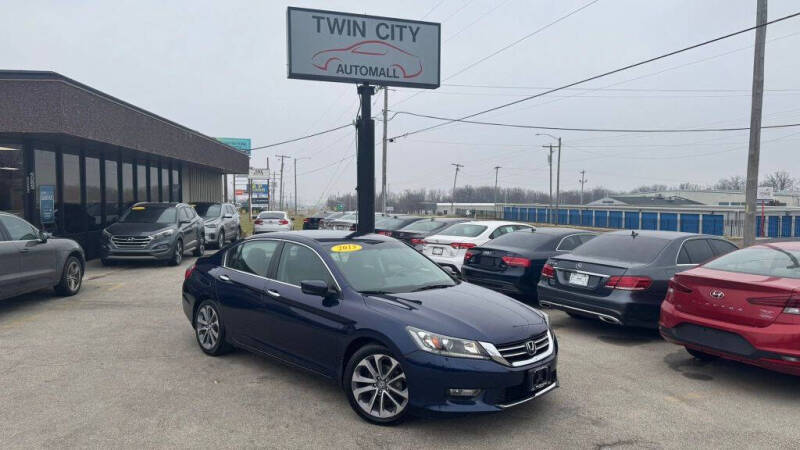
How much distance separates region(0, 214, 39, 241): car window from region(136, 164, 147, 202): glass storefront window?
38.8ft

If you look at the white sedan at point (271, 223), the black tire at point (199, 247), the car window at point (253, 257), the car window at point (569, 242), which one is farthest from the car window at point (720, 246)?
the white sedan at point (271, 223)

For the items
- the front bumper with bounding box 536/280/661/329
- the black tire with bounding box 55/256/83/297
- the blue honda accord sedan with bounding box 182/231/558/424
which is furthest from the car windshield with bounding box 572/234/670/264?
the black tire with bounding box 55/256/83/297

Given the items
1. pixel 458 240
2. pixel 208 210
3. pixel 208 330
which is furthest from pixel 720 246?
pixel 208 210

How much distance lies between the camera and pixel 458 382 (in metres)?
4.07

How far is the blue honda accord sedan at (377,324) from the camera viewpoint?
414 centimetres

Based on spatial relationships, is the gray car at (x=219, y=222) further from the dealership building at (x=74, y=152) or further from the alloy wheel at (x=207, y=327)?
the alloy wheel at (x=207, y=327)

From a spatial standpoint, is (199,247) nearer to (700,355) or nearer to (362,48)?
(362,48)

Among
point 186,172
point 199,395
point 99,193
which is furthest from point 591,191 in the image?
point 199,395

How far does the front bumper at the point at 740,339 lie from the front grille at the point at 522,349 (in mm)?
1951

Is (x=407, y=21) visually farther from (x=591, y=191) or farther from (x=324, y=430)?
(x=591, y=191)

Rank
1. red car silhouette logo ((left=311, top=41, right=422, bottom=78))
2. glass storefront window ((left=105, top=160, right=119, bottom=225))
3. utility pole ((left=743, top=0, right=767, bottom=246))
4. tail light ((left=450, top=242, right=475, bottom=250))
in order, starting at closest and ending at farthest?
1. tail light ((left=450, top=242, right=475, bottom=250))
2. red car silhouette logo ((left=311, top=41, right=422, bottom=78))
3. utility pole ((left=743, top=0, right=767, bottom=246))
4. glass storefront window ((left=105, top=160, right=119, bottom=225))

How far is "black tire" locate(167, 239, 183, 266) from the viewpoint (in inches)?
566

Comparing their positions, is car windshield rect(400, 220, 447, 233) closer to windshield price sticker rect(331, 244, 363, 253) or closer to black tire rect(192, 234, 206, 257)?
black tire rect(192, 234, 206, 257)

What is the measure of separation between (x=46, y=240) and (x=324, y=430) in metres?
7.11
